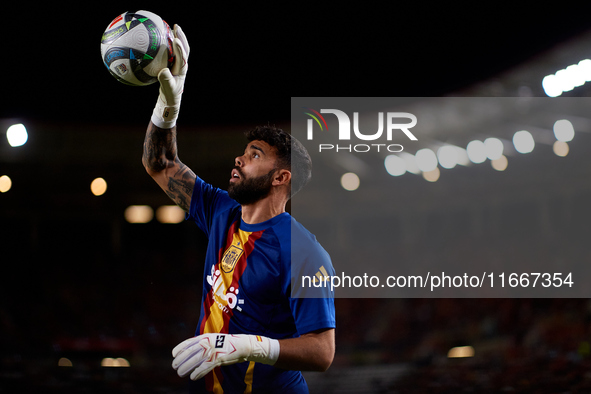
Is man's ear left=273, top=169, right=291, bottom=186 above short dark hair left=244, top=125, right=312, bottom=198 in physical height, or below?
below

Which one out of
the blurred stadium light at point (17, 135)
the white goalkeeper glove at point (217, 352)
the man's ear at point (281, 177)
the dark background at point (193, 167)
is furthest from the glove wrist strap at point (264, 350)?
the blurred stadium light at point (17, 135)

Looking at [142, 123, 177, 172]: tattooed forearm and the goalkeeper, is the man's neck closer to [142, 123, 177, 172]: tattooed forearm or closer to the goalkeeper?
the goalkeeper

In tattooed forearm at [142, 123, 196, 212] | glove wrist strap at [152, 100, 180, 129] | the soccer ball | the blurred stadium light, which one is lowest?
tattooed forearm at [142, 123, 196, 212]

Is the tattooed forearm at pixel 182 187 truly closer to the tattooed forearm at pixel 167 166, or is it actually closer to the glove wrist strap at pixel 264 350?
the tattooed forearm at pixel 167 166

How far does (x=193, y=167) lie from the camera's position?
45.0 ft

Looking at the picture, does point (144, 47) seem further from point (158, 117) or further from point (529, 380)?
point (529, 380)

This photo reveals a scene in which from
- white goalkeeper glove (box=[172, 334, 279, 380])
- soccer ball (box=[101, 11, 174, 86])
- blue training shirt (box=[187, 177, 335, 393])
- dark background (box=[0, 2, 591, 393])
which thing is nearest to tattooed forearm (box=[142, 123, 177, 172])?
soccer ball (box=[101, 11, 174, 86])

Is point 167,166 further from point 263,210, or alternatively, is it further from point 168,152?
point 263,210

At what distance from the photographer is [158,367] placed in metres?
10.4

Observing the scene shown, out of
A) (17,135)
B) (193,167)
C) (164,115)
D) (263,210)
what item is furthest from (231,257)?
(17,135)

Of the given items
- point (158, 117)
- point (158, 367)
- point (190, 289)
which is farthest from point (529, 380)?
point (158, 117)

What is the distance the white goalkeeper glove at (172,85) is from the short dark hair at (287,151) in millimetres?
552

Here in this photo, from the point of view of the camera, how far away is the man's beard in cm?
327

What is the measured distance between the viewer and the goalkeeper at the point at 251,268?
2.78 m
